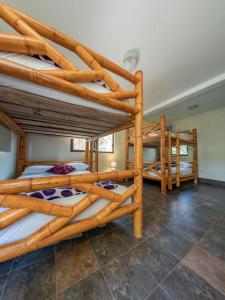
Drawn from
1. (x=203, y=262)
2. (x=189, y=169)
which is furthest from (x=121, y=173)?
(x=189, y=169)

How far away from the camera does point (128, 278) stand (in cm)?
80

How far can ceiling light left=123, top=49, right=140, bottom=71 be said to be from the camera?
1951 mm

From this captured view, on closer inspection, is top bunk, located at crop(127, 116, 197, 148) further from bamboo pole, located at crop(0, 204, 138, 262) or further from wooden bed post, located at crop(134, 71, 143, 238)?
bamboo pole, located at crop(0, 204, 138, 262)

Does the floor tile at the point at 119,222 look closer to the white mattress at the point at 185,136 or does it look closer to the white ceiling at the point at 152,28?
the white ceiling at the point at 152,28

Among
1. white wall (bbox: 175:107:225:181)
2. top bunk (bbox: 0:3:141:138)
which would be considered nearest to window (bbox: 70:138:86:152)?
top bunk (bbox: 0:3:141:138)

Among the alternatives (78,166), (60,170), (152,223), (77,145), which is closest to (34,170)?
(60,170)

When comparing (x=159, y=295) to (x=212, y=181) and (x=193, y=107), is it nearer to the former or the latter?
(x=212, y=181)

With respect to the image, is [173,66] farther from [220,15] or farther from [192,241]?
[192,241]

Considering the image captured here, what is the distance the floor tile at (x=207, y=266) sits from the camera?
785 mm

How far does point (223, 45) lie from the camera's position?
1.77m

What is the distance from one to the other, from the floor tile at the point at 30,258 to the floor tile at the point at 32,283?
2.1 inches

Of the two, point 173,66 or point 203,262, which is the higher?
point 173,66

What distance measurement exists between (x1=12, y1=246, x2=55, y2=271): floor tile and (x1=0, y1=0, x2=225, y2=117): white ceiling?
2850mm

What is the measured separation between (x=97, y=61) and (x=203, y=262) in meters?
2.19
